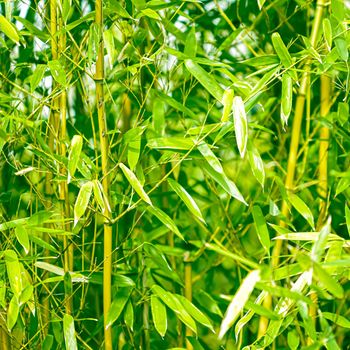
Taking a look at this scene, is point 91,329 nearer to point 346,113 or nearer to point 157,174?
point 157,174

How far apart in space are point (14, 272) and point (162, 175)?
560 mm

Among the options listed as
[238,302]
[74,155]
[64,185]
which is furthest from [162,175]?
[238,302]

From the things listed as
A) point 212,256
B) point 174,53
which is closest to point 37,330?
point 212,256

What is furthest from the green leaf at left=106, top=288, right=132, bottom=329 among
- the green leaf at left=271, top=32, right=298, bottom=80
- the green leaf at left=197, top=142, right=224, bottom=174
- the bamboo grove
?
the green leaf at left=271, top=32, right=298, bottom=80

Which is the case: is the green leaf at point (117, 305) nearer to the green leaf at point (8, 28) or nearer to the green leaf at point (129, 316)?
the green leaf at point (129, 316)

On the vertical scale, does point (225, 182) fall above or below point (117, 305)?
above

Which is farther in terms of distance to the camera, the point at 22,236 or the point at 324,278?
the point at 22,236

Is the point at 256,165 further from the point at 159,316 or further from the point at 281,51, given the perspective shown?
the point at 159,316

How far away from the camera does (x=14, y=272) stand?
1372 millimetres

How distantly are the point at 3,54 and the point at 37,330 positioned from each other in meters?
0.68

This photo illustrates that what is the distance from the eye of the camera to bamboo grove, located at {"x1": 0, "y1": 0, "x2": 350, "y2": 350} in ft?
4.45

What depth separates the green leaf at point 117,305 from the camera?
1.42m

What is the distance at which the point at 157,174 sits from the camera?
7.12ft

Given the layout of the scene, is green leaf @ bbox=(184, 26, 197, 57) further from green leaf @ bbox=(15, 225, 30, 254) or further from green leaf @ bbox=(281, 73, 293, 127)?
green leaf @ bbox=(15, 225, 30, 254)
